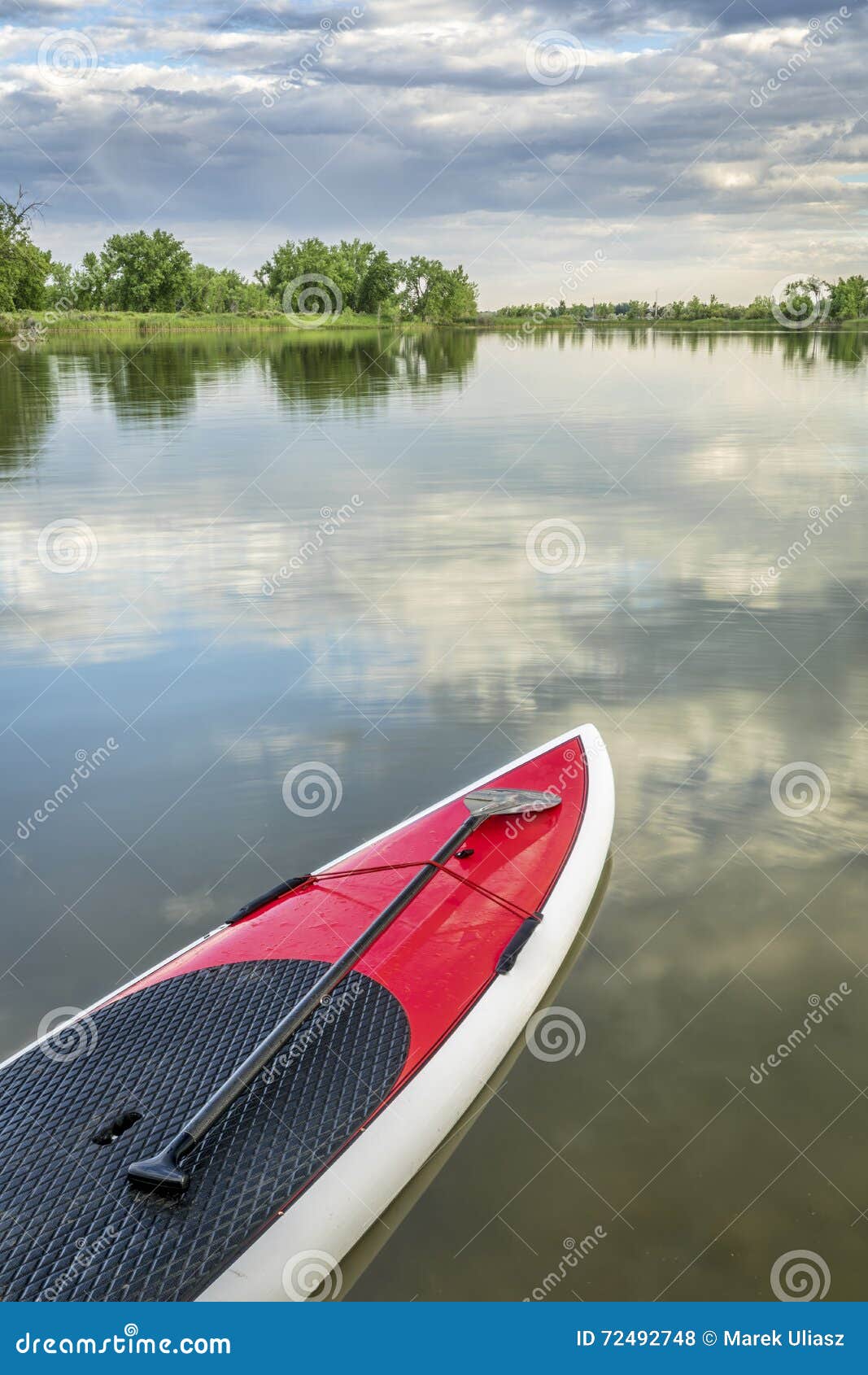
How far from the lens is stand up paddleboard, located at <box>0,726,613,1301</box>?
2.92 m

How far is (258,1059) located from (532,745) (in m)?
3.44

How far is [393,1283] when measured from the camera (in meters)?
3.21

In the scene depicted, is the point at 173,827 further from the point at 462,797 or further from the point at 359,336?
the point at 359,336

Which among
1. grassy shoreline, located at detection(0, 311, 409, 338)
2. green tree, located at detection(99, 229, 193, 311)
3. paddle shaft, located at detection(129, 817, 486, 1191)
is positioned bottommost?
paddle shaft, located at detection(129, 817, 486, 1191)

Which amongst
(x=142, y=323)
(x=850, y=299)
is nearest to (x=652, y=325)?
(x=850, y=299)

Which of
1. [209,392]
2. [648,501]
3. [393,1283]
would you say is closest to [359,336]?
[209,392]

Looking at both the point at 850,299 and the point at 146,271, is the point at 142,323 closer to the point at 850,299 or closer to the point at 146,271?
the point at 146,271

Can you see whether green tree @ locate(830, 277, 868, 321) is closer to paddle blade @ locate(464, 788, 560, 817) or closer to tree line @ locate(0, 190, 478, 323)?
tree line @ locate(0, 190, 478, 323)

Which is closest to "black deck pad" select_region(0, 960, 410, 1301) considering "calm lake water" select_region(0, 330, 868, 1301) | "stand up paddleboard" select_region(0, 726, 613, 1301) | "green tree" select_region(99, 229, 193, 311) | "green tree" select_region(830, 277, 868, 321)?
"stand up paddleboard" select_region(0, 726, 613, 1301)

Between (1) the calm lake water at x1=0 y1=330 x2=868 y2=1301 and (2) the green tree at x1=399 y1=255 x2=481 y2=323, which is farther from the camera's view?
(2) the green tree at x1=399 y1=255 x2=481 y2=323

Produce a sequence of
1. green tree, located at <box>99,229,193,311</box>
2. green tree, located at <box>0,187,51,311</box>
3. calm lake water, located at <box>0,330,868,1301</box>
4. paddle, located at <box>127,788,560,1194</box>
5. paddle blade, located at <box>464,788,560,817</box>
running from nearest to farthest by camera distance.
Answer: paddle, located at <box>127,788,560,1194</box> < calm lake water, located at <box>0,330,868,1301</box> < paddle blade, located at <box>464,788,560,817</box> < green tree, located at <box>0,187,51,311</box> < green tree, located at <box>99,229,193,311</box>

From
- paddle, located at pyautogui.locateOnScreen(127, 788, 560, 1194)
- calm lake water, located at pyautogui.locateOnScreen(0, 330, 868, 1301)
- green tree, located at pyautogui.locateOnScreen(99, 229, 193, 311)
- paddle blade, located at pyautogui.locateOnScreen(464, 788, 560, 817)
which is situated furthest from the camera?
green tree, located at pyautogui.locateOnScreen(99, 229, 193, 311)

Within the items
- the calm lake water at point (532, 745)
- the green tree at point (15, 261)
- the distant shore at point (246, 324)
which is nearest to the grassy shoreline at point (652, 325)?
the distant shore at point (246, 324)

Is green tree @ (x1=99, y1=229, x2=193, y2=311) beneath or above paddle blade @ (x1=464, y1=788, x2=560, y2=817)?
above
